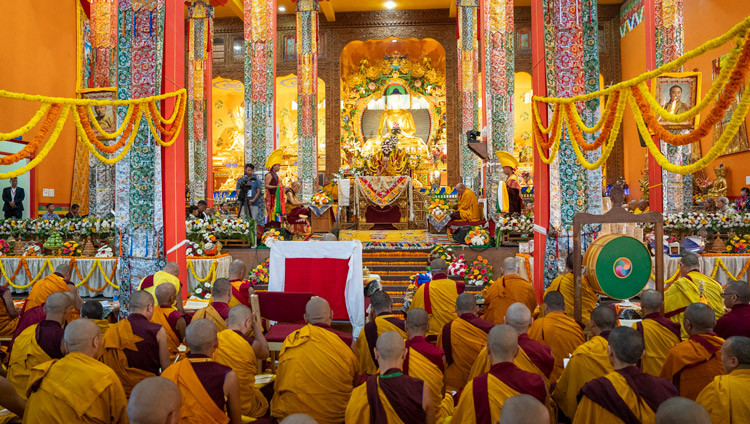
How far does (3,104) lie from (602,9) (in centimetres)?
2030

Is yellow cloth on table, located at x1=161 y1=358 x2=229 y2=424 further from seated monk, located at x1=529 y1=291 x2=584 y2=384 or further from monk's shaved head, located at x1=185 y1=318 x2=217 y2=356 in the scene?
seated monk, located at x1=529 y1=291 x2=584 y2=384

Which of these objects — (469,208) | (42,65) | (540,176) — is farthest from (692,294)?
(42,65)

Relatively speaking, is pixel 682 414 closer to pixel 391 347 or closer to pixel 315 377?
pixel 391 347

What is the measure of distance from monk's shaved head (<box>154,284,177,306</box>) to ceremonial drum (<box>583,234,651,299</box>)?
3.83m

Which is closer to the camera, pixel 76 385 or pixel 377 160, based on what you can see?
pixel 76 385

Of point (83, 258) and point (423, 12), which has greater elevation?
point (423, 12)

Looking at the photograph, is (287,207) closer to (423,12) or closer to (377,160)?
(377,160)

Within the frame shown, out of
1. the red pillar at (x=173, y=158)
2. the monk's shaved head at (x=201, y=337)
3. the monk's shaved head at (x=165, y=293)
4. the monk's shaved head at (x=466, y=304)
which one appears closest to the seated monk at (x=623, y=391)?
Answer: the monk's shaved head at (x=466, y=304)

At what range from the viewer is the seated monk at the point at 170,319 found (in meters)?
4.96

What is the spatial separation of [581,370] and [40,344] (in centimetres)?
385

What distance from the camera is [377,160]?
16.3m

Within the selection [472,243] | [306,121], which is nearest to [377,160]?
[306,121]

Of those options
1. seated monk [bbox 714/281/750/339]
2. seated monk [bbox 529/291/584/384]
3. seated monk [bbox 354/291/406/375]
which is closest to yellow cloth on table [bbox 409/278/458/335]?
seated monk [bbox 354/291/406/375]

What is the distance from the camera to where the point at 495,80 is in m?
13.2
